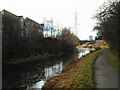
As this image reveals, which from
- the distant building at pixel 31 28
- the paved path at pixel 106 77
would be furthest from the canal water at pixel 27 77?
the distant building at pixel 31 28

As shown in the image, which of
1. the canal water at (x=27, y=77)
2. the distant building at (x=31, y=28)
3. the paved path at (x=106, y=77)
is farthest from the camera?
the distant building at (x=31, y=28)

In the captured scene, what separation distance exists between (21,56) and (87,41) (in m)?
131

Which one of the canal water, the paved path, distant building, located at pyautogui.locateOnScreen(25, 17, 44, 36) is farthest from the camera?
distant building, located at pyautogui.locateOnScreen(25, 17, 44, 36)

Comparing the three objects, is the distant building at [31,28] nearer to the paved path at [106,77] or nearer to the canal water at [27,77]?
the canal water at [27,77]

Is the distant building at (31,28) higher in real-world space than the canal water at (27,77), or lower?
higher

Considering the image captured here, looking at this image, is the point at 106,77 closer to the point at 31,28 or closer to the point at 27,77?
the point at 27,77

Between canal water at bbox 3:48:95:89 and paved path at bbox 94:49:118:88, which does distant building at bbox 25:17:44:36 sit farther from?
paved path at bbox 94:49:118:88

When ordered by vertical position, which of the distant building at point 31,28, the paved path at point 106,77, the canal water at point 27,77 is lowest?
the canal water at point 27,77

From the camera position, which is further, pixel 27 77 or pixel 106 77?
pixel 27 77

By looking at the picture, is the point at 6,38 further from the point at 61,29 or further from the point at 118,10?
the point at 61,29

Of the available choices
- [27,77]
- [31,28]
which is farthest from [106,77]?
[31,28]

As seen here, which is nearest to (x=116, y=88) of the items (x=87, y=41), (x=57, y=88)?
(x=57, y=88)

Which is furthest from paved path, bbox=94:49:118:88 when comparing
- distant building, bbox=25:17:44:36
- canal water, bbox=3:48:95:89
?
distant building, bbox=25:17:44:36

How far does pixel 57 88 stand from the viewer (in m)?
16.1
